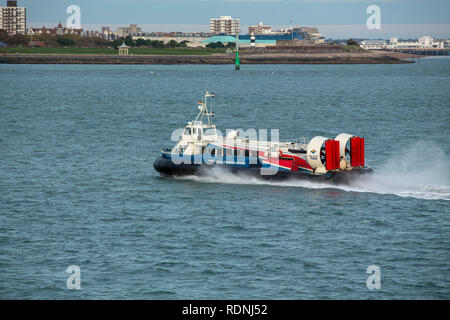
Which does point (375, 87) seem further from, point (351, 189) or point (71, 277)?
point (71, 277)

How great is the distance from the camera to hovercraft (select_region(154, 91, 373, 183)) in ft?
127

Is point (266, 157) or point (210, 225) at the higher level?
point (266, 157)

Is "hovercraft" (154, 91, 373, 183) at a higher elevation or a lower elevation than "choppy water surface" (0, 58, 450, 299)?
higher

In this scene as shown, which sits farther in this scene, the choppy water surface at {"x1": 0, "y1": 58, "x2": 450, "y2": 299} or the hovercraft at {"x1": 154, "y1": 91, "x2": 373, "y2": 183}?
the hovercraft at {"x1": 154, "y1": 91, "x2": 373, "y2": 183}

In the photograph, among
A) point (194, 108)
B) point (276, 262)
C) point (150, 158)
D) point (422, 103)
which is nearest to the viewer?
point (276, 262)

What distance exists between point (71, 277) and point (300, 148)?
724 inches

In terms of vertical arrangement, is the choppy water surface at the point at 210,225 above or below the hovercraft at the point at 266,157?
below

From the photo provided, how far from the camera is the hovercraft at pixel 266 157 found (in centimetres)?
3875

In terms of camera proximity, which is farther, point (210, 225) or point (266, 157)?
point (266, 157)

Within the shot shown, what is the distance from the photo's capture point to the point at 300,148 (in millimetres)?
40594

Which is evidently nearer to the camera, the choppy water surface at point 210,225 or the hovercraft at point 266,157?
the choppy water surface at point 210,225

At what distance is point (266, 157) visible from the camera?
40312mm
